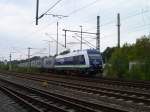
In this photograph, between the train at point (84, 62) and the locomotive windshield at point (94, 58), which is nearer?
the train at point (84, 62)

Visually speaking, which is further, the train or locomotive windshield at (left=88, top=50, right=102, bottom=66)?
locomotive windshield at (left=88, top=50, right=102, bottom=66)

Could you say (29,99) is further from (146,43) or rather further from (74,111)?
(146,43)

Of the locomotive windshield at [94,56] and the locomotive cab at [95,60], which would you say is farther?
the locomotive windshield at [94,56]

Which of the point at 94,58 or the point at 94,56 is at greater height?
the point at 94,56

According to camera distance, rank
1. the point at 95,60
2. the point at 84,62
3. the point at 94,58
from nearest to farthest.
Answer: the point at 84,62, the point at 94,58, the point at 95,60

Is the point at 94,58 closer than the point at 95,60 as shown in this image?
Yes

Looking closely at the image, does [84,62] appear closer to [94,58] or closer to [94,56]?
[94,58]

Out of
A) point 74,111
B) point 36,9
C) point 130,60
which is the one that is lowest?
point 74,111

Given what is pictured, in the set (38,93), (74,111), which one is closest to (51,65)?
(38,93)

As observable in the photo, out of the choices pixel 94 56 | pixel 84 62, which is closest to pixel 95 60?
pixel 94 56

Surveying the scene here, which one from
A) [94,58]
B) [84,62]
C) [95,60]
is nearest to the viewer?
[84,62]

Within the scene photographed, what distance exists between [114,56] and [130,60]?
2303 mm

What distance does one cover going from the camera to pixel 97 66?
134ft

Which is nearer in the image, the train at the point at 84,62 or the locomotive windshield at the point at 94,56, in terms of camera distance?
the train at the point at 84,62
